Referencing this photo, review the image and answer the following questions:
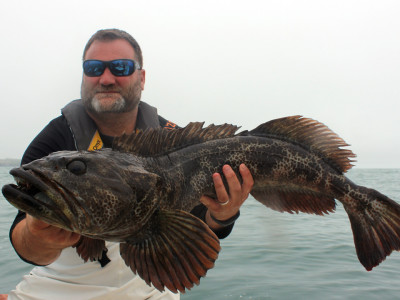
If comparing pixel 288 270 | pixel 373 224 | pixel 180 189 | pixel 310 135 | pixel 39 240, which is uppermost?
pixel 310 135

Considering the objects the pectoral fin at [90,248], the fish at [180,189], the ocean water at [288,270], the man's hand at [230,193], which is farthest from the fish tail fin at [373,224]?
the ocean water at [288,270]

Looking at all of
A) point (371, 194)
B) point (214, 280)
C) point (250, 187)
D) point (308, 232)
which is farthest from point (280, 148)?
point (308, 232)

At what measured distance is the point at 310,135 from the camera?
9.88 feet

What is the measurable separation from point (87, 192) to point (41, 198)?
26cm

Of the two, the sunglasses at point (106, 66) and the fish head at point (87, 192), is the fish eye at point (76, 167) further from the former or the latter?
the sunglasses at point (106, 66)

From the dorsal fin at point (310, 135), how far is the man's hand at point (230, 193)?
1.38 ft

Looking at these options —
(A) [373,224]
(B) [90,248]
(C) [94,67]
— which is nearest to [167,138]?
(B) [90,248]

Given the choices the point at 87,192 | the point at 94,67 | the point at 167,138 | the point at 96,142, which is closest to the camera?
the point at 87,192

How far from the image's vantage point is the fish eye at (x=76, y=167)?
82.2 inches

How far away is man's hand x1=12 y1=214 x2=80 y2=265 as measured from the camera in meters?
2.46

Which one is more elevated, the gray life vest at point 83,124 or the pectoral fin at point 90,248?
the gray life vest at point 83,124

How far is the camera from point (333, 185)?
296 cm

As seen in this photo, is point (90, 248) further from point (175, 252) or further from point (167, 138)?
point (167, 138)

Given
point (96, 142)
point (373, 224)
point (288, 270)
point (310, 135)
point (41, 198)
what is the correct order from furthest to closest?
point (288, 270) → point (96, 142) → point (310, 135) → point (373, 224) → point (41, 198)
